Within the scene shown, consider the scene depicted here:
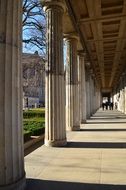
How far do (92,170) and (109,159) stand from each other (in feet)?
4.75

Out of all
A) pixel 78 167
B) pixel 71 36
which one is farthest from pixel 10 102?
pixel 71 36

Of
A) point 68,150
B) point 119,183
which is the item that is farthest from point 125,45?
point 119,183

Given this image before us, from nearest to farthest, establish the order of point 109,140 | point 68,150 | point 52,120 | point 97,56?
point 68,150
point 52,120
point 109,140
point 97,56

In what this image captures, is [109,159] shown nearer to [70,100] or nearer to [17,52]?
[17,52]

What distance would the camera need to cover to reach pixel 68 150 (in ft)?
34.1

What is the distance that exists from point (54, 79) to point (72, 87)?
6411mm

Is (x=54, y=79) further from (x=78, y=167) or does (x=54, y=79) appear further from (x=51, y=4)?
(x=78, y=167)

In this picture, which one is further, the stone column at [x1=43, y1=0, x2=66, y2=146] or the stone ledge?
the stone ledge

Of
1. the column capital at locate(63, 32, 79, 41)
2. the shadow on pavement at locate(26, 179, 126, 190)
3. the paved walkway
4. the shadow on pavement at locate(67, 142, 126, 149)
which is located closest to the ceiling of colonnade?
the column capital at locate(63, 32, 79, 41)

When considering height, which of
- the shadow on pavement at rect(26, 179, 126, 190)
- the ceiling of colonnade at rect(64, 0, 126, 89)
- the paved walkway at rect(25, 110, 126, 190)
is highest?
the ceiling of colonnade at rect(64, 0, 126, 89)

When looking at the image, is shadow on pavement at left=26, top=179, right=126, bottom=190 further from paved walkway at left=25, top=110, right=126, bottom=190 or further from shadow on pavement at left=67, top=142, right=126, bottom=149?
shadow on pavement at left=67, top=142, right=126, bottom=149

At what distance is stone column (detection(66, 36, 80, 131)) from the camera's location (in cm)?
1741

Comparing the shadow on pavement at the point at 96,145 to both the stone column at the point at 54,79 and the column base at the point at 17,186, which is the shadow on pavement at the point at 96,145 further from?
the column base at the point at 17,186

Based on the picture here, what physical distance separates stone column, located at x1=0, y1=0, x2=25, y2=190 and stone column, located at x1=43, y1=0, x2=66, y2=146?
560 cm
